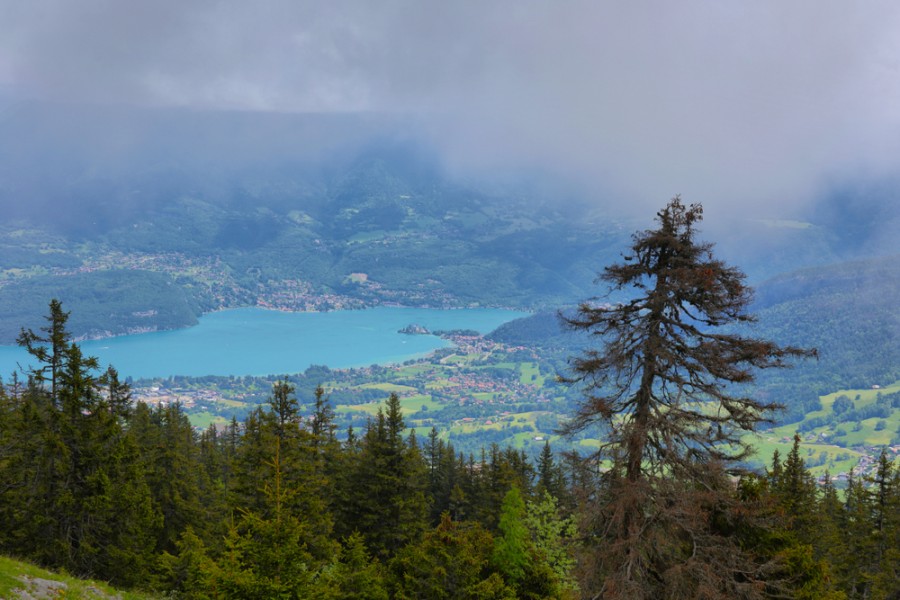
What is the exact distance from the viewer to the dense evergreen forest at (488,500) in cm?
965

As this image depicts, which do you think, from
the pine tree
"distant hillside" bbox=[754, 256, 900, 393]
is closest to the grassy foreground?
the pine tree

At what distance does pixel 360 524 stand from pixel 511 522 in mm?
8015

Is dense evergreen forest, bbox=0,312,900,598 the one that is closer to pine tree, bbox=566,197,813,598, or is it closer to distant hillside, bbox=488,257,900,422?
pine tree, bbox=566,197,813,598

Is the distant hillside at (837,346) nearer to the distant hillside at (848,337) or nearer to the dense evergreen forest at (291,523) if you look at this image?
the distant hillside at (848,337)

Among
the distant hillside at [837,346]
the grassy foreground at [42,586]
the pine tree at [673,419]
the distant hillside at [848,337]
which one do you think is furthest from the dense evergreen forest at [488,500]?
the distant hillside at [848,337]

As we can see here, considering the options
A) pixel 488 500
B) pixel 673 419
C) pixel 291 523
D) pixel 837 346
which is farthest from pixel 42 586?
pixel 837 346

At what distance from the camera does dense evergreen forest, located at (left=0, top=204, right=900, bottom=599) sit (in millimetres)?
9648

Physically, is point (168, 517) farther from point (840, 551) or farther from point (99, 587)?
point (840, 551)

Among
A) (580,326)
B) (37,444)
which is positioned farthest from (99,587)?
(580,326)

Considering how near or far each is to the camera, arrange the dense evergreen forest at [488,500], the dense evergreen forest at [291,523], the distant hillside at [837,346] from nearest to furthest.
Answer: the dense evergreen forest at [488,500] < the dense evergreen forest at [291,523] < the distant hillside at [837,346]

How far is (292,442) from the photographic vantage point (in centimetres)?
1912

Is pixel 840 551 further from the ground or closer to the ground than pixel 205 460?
closer to the ground

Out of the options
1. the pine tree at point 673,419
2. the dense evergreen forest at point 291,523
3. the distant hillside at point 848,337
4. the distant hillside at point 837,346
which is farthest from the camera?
the distant hillside at point 848,337

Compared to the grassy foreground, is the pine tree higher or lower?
higher
